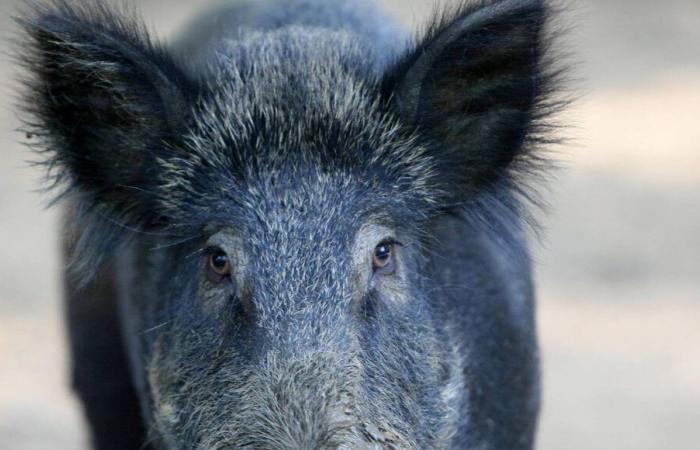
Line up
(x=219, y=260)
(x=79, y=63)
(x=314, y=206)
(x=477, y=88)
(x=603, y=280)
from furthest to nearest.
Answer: (x=603, y=280), (x=477, y=88), (x=79, y=63), (x=219, y=260), (x=314, y=206)

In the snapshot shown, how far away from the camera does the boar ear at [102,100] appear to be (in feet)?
15.9

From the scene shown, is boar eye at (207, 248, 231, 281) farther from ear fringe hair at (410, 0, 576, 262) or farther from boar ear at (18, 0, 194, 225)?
ear fringe hair at (410, 0, 576, 262)

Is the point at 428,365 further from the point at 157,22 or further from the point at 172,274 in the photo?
the point at 157,22

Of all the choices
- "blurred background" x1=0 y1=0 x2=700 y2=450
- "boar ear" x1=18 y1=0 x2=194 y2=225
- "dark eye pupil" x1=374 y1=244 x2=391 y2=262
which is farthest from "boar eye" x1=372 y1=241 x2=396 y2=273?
"blurred background" x1=0 y1=0 x2=700 y2=450

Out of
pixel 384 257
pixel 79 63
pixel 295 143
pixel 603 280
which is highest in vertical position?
pixel 79 63

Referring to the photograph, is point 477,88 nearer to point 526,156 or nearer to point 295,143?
point 526,156

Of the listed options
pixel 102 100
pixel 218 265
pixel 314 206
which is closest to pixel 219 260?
pixel 218 265

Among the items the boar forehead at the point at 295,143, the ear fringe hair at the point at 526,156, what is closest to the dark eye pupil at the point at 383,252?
the boar forehead at the point at 295,143

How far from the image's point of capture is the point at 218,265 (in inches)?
185

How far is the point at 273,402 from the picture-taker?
4.05 metres

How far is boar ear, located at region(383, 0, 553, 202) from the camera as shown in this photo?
15.6ft

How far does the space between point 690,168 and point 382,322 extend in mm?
7202

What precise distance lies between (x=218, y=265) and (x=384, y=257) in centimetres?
61

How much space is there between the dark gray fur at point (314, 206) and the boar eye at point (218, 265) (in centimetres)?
3
